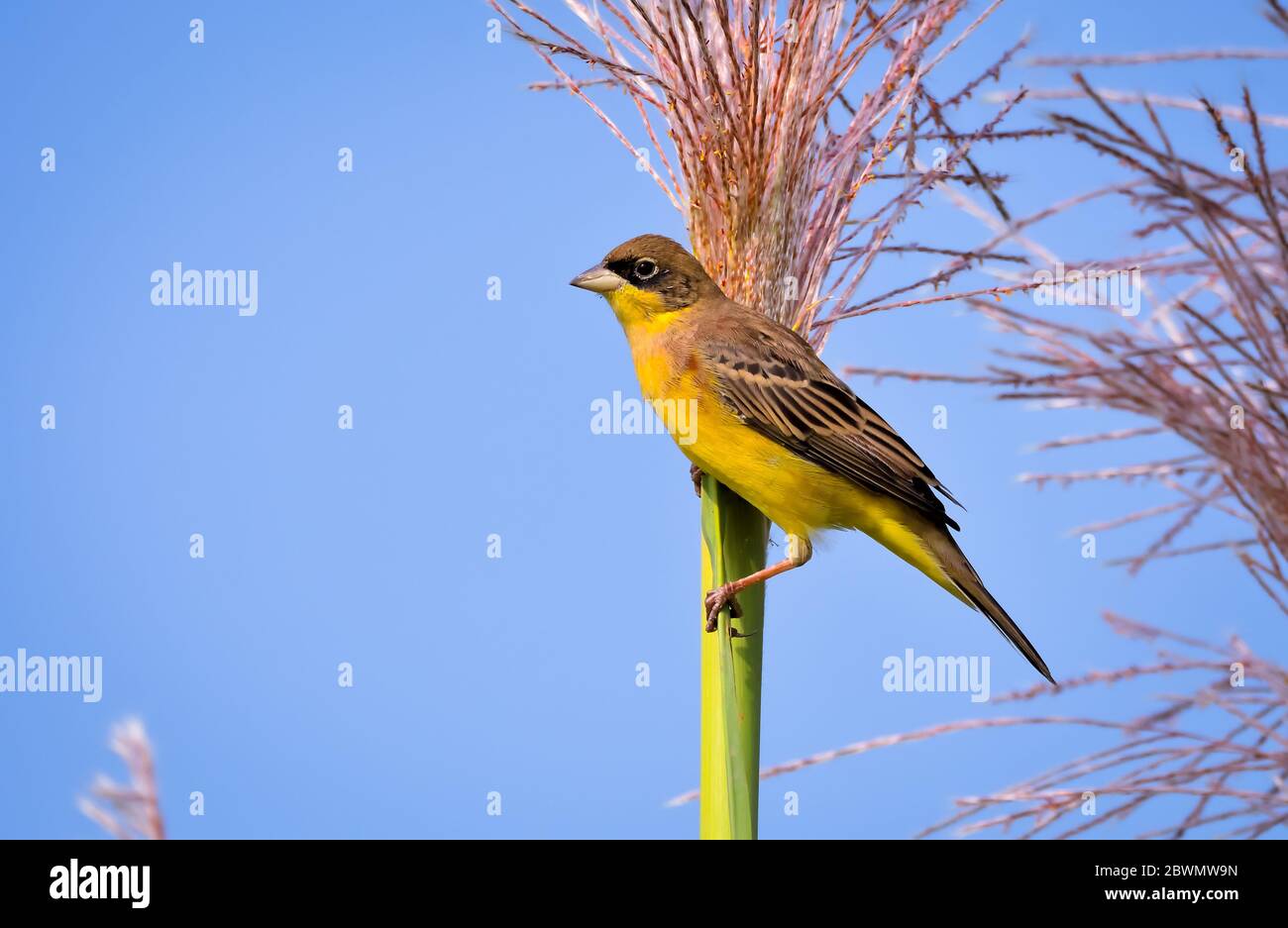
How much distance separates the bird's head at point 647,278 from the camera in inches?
137

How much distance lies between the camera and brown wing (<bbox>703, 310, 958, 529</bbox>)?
337 centimetres

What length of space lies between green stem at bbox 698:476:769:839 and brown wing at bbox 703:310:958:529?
47cm

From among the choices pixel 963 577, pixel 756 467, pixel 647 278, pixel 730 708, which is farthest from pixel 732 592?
pixel 647 278

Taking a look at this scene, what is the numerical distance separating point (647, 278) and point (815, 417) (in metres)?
0.61

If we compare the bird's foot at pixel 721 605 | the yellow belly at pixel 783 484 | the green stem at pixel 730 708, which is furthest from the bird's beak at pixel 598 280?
the bird's foot at pixel 721 605

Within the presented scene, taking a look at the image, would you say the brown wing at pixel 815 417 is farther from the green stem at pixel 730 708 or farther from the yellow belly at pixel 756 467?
the green stem at pixel 730 708

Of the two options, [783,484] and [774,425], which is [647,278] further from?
[783,484]

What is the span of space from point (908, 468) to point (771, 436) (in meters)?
0.41

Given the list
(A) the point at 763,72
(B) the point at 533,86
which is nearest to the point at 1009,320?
(A) the point at 763,72

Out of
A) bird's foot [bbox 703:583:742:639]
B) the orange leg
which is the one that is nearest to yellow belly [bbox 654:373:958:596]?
the orange leg

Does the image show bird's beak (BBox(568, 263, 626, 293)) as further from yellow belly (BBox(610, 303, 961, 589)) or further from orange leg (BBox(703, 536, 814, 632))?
orange leg (BBox(703, 536, 814, 632))

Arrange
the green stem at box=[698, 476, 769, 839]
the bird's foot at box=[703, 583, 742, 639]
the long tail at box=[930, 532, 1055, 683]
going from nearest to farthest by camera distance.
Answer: the green stem at box=[698, 476, 769, 839] → the bird's foot at box=[703, 583, 742, 639] → the long tail at box=[930, 532, 1055, 683]

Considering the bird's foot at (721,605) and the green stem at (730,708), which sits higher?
the bird's foot at (721,605)
